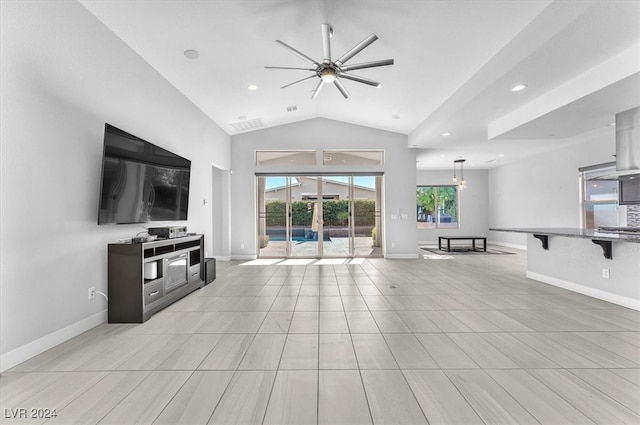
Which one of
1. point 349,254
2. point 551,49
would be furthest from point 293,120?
point 551,49

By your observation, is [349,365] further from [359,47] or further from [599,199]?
[599,199]

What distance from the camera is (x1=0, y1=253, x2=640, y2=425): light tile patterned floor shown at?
5.39 feet

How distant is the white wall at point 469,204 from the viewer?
1123 cm

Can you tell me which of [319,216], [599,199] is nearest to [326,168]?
[319,216]

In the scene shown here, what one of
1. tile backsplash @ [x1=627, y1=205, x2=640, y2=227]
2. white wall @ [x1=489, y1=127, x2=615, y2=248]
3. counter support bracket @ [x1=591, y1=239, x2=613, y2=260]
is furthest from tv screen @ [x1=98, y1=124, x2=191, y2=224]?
white wall @ [x1=489, y1=127, x2=615, y2=248]

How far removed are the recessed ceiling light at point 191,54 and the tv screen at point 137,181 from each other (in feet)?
4.58

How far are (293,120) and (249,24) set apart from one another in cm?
394

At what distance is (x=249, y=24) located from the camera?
139 inches

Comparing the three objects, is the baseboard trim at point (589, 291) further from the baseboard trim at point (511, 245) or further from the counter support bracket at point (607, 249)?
the baseboard trim at point (511, 245)

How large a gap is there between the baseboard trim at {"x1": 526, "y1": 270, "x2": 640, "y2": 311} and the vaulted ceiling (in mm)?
2566

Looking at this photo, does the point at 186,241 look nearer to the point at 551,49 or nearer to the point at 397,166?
the point at 551,49

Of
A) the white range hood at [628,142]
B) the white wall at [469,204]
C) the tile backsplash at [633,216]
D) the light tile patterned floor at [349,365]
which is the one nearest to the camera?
the light tile patterned floor at [349,365]

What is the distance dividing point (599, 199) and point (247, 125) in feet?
29.2

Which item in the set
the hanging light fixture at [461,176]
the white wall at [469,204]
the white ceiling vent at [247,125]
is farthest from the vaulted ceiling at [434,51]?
the white wall at [469,204]
